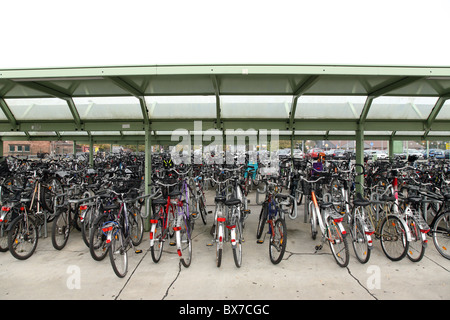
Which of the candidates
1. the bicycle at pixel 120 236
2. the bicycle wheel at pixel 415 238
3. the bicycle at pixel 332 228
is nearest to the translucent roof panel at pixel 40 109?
the bicycle at pixel 120 236

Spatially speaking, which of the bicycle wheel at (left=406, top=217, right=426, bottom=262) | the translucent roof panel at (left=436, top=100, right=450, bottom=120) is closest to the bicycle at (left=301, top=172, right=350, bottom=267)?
the bicycle wheel at (left=406, top=217, right=426, bottom=262)

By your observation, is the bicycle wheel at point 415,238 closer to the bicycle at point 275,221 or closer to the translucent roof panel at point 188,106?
the bicycle at point 275,221

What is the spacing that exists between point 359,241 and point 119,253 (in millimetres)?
3048

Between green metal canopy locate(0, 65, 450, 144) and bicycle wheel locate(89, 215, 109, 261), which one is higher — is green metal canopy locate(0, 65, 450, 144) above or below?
above

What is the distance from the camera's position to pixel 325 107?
534 centimetres

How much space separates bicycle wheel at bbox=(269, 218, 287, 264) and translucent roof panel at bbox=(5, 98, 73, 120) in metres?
4.69

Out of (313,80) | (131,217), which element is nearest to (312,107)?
(313,80)

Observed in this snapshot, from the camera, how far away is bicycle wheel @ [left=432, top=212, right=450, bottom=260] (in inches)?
135

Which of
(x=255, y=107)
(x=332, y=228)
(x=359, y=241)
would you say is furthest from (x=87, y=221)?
(x=359, y=241)

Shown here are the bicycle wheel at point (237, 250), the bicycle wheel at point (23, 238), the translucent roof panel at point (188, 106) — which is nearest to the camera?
the bicycle wheel at point (237, 250)

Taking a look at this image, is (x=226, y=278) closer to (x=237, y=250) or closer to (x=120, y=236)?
(x=237, y=250)

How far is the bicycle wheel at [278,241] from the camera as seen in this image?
3.11 metres

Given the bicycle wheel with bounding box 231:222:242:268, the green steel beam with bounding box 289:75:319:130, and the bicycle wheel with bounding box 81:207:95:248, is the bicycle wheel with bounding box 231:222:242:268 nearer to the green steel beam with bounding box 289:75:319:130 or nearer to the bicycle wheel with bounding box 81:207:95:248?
the bicycle wheel with bounding box 81:207:95:248

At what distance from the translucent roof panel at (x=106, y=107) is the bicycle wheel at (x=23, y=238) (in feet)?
7.96
